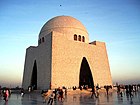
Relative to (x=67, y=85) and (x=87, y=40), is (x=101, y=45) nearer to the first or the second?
(x=87, y=40)

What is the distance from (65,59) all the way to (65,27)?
588 cm

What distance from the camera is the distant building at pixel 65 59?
805 inches

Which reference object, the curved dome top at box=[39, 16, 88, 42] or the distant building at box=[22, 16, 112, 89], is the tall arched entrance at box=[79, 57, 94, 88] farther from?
the curved dome top at box=[39, 16, 88, 42]

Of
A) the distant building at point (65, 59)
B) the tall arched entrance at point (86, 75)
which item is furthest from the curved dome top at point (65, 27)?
the tall arched entrance at point (86, 75)

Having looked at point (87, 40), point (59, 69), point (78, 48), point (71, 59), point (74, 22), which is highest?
point (74, 22)

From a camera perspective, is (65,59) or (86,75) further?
(86,75)

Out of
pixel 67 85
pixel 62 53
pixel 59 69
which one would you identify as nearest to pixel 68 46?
pixel 62 53

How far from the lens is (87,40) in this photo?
2677cm

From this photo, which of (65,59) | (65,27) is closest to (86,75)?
(65,59)

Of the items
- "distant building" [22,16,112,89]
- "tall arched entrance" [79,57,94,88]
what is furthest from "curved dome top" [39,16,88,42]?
"tall arched entrance" [79,57,94,88]

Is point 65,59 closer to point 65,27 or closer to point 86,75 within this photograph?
point 86,75

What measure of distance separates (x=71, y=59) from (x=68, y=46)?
1.85 meters

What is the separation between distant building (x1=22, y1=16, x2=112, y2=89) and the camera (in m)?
20.4

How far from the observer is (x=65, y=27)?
25.0 metres
